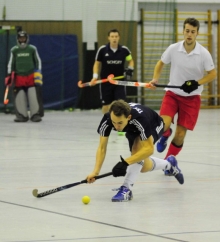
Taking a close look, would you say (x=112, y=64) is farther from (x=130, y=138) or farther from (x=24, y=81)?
(x=130, y=138)

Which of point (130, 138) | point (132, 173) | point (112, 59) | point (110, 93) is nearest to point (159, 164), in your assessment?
point (130, 138)

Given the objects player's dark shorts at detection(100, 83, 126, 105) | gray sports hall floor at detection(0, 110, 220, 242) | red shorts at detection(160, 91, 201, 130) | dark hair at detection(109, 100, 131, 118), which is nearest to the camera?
gray sports hall floor at detection(0, 110, 220, 242)

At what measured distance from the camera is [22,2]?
1773 centimetres

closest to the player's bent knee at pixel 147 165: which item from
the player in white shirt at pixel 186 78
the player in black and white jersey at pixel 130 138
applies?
the player in black and white jersey at pixel 130 138

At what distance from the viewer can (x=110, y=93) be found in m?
12.6

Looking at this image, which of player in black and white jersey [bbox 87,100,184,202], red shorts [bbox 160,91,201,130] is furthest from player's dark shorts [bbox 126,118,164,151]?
red shorts [bbox 160,91,201,130]

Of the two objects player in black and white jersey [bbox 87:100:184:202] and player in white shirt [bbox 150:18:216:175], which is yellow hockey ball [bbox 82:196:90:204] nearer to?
player in black and white jersey [bbox 87:100:184:202]

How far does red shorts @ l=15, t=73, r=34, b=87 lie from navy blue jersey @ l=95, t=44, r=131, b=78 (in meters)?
1.93

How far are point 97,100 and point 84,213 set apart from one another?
13.0m

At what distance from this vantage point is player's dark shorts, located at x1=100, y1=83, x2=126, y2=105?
12.5 meters

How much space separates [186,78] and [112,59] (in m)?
5.56

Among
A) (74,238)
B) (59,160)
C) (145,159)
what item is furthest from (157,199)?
(59,160)

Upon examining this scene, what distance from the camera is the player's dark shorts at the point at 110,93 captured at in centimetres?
1255

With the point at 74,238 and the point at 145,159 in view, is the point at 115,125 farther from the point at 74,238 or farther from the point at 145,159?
the point at 74,238
